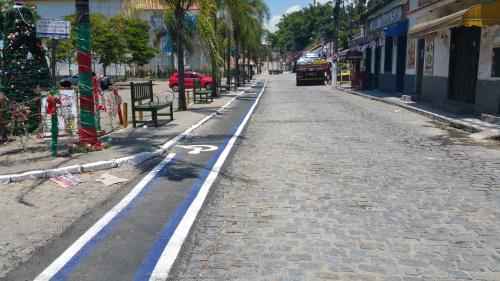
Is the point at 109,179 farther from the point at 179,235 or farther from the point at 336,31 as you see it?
the point at 336,31

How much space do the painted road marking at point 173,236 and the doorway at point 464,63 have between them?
12602 millimetres

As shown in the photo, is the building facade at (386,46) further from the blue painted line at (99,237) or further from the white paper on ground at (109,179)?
the blue painted line at (99,237)

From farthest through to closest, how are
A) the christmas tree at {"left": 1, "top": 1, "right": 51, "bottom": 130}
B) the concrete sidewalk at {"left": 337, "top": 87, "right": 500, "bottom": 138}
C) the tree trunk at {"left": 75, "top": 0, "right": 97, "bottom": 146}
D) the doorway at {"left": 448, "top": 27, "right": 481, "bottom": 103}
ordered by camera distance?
the doorway at {"left": 448, "top": 27, "right": 481, "bottom": 103} → the concrete sidewalk at {"left": 337, "top": 87, "right": 500, "bottom": 138} → the christmas tree at {"left": 1, "top": 1, "right": 51, "bottom": 130} → the tree trunk at {"left": 75, "top": 0, "right": 97, "bottom": 146}

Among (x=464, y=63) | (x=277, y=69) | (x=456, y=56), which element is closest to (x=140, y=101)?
(x=464, y=63)

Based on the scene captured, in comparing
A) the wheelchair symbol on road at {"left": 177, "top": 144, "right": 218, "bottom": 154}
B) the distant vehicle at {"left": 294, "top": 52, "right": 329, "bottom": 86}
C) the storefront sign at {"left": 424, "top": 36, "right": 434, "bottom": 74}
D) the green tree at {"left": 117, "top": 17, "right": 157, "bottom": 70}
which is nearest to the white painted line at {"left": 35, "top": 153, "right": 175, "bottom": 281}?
the wheelchair symbol on road at {"left": 177, "top": 144, "right": 218, "bottom": 154}

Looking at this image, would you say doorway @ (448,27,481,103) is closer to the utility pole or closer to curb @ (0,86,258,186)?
curb @ (0,86,258,186)

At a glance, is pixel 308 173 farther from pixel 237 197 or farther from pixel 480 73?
pixel 480 73

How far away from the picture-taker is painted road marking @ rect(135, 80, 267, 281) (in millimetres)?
4156

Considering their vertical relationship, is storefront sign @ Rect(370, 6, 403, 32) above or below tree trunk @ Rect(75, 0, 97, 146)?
→ above

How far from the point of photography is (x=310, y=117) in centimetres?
1661

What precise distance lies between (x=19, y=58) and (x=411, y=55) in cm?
1859

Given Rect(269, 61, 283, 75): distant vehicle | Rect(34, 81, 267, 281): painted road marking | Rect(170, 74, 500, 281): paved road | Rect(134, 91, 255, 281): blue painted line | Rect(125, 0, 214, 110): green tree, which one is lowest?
Rect(34, 81, 267, 281): painted road marking

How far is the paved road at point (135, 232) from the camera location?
420 cm

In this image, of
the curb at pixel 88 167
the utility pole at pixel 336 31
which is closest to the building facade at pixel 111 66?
the utility pole at pixel 336 31
